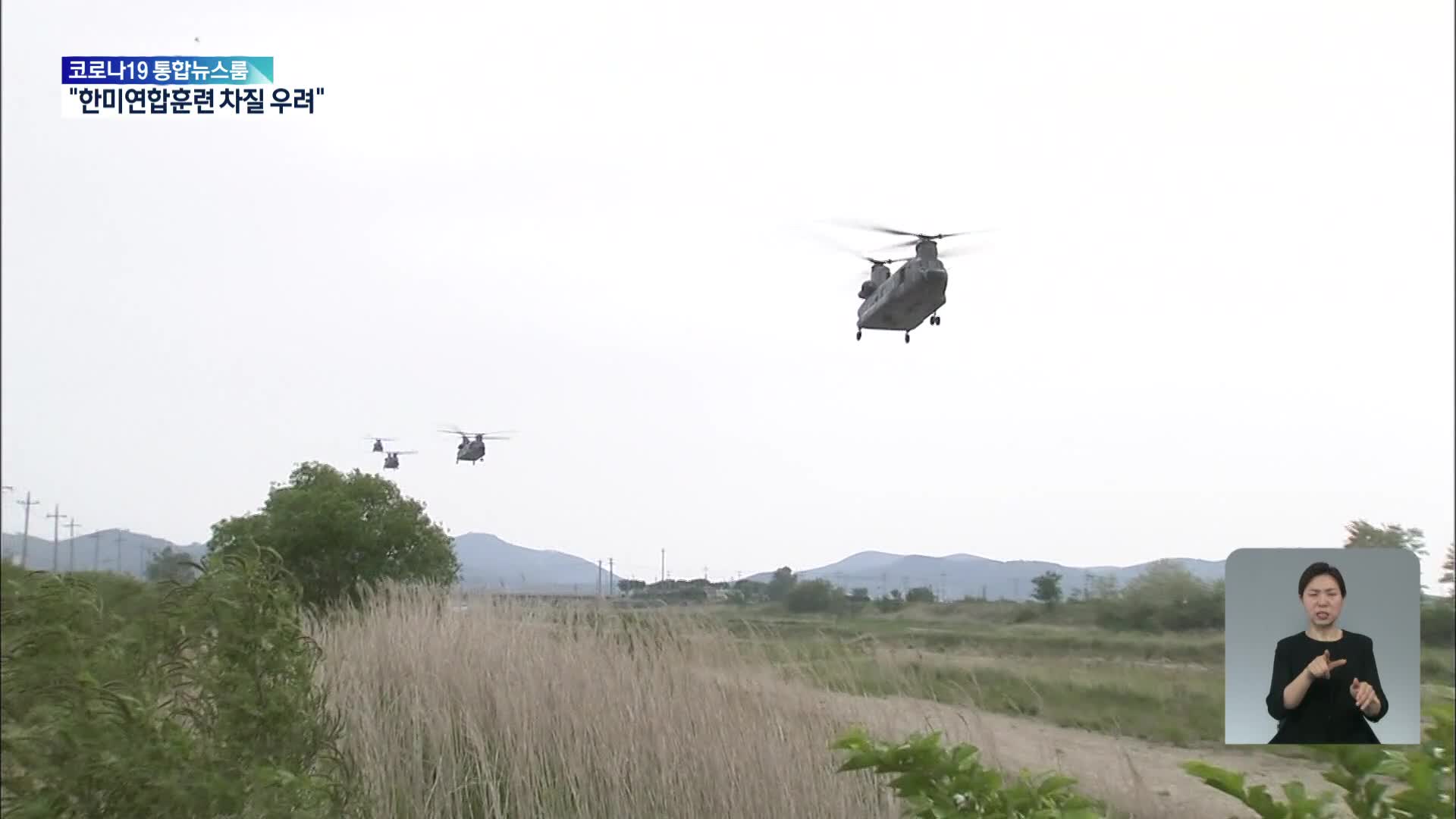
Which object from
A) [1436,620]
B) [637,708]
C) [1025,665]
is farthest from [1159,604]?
[1436,620]

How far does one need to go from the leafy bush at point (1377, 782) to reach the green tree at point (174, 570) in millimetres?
2105

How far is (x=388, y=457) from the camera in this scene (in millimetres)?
6809

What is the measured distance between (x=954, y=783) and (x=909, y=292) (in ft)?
7.29

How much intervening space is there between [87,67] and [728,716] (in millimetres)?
2879

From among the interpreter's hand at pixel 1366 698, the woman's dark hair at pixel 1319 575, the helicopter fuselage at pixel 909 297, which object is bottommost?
the interpreter's hand at pixel 1366 698

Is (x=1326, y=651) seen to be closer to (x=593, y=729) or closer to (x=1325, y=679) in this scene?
(x=1325, y=679)

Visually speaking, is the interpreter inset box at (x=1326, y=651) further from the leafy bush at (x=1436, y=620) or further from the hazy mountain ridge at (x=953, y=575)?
the hazy mountain ridge at (x=953, y=575)

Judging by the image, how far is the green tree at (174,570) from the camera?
2.43m

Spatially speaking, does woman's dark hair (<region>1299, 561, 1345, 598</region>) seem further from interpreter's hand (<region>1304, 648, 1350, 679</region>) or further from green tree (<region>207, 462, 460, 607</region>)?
green tree (<region>207, 462, 460, 607</region>)

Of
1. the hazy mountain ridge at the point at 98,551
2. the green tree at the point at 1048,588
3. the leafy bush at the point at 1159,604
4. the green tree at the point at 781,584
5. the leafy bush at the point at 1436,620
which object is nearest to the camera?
the hazy mountain ridge at the point at 98,551

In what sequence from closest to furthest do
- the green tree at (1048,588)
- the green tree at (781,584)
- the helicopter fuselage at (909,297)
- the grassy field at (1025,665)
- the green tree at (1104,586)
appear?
1. the helicopter fuselage at (909,297)
2. the grassy field at (1025,665)
3. the green tree at (781,584)
4. the green tree at (1104,586)
5. the green tree at (1048,588)

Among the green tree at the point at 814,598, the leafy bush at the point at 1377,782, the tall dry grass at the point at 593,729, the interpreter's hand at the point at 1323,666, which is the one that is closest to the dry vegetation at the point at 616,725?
Result: the tall dry grass at the point at 593,729

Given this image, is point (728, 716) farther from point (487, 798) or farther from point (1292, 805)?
point (1292, 805)

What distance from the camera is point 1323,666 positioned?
1.99m
